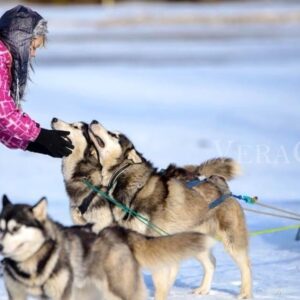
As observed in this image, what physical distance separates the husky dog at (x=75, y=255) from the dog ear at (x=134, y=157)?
1224 mm

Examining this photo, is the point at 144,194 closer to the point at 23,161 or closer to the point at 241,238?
the point at 241,238

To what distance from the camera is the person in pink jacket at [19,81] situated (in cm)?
501

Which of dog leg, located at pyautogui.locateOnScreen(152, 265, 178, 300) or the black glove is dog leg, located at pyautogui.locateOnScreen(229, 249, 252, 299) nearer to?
dog leg, located at pyautogui.locateOnScreen(152, 265, 178, 300)

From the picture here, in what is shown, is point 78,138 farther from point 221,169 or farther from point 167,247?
point 167,247

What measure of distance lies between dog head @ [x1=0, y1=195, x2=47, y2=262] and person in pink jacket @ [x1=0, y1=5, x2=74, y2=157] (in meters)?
0.87

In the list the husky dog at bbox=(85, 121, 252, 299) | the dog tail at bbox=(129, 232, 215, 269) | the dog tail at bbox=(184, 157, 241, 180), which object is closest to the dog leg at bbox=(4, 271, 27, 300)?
the dog tail at bbox=(129, 232, 215, 269)

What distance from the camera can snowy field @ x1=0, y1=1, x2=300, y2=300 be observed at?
24.0 ft

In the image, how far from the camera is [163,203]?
5.69m

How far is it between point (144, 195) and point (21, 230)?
1630 mm

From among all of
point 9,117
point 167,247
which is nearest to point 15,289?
point 167,247

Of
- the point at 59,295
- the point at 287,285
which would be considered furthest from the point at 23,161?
the point at 59,295

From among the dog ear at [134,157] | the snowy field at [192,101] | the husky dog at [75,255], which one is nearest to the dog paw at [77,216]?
the dog ear at [134,157]

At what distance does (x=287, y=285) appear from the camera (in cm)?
577

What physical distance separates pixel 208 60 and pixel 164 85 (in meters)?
3.66
